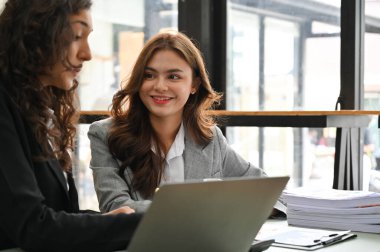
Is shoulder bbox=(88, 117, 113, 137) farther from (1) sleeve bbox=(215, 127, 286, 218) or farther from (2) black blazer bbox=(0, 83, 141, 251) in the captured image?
(2) black blazer bbox=(0, 83, 141, 251)

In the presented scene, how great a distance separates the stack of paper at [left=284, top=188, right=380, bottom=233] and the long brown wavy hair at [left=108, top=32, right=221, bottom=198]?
45cm

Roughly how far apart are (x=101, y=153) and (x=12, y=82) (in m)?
0.74

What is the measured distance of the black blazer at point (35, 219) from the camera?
1.35m

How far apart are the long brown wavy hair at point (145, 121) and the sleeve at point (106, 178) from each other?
3 centimetres

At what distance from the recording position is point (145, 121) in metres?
2.34

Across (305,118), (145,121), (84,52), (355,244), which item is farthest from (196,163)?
(84,52)

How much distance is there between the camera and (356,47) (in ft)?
9.82

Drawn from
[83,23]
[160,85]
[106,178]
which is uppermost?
[83,23]

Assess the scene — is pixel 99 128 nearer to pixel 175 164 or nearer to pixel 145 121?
pixel 145 121

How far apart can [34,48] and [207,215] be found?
1.86 ft

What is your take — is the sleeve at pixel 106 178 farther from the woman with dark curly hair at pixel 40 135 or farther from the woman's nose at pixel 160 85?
the woman with dark curly hair at pixel 40 135

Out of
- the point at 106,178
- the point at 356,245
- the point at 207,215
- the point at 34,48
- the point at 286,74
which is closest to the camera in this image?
the point at 207,215

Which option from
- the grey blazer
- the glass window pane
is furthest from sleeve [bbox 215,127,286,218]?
the glass window pane

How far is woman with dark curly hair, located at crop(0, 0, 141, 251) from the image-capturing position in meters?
1.36
